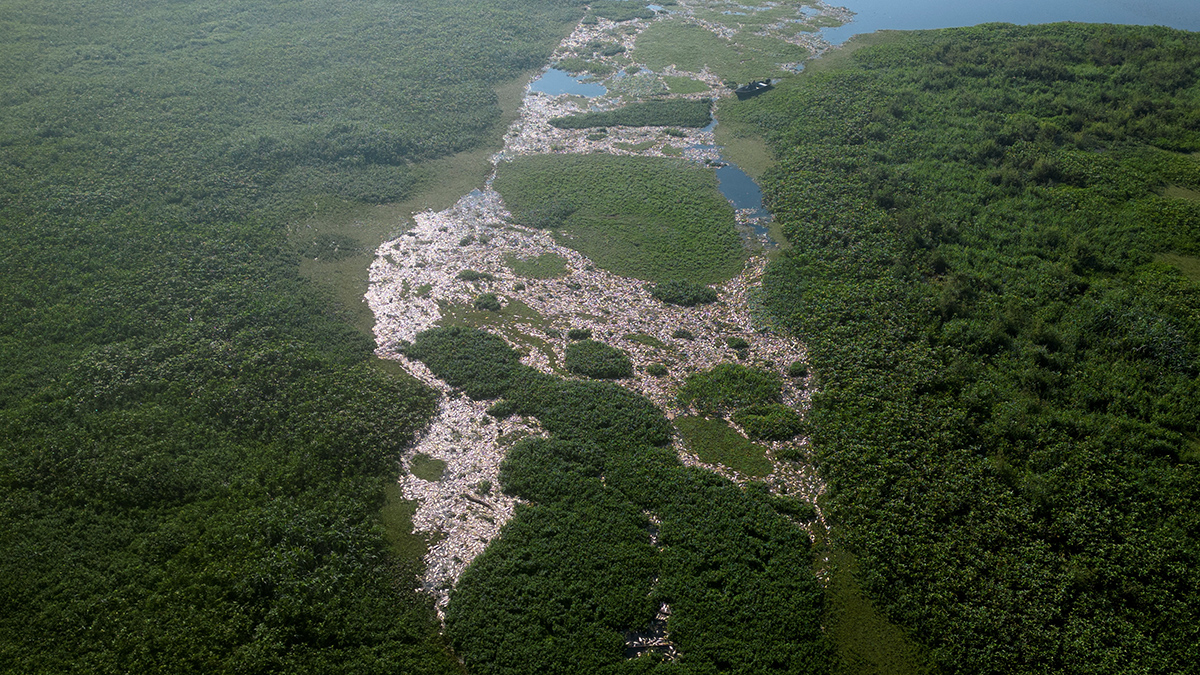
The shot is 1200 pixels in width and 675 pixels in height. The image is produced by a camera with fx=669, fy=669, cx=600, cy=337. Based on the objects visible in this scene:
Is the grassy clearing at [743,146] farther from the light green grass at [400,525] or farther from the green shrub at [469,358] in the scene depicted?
the light green grass at [400,525]

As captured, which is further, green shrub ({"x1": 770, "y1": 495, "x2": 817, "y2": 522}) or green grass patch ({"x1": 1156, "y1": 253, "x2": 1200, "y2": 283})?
green grass patch ({"x1": 1156, "y1": 253, "x2": 1200, "y2": 283})

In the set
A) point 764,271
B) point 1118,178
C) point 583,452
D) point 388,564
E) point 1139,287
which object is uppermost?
point 1118,178

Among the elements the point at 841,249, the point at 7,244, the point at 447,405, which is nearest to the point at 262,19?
the point at 7,244

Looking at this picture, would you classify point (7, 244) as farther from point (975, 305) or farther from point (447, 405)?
point (975, 305)

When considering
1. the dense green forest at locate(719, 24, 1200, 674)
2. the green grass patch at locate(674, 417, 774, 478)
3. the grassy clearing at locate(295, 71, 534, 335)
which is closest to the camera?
the dense green forest at locate(719, 24, 1200, 674)

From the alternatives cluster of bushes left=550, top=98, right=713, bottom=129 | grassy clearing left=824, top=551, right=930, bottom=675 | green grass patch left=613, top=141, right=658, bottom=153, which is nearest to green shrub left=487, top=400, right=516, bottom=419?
grassy clearing left=824, top=551, right=930, bottom=675

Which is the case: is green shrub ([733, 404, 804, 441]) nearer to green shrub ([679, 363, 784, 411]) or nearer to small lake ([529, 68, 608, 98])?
green shrub ([679, 363, 784, 411])

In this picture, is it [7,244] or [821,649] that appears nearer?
[821,649]

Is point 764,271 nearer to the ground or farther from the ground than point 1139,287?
nearer to the ground

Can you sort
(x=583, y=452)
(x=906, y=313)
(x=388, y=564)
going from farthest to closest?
(x=906, y=313), (x=583, y=452), (x=388, y=564)
